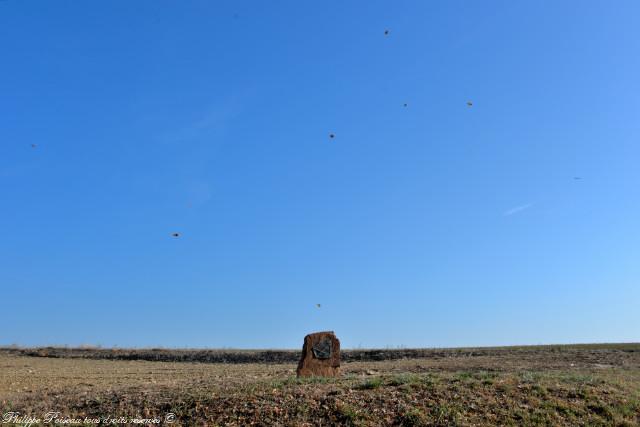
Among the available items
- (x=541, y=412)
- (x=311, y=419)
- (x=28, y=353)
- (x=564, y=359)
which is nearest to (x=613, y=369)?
(x=564, y=359)

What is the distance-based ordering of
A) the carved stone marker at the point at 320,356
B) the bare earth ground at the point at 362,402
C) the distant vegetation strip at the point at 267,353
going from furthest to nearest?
the distant vegetation strip at the point at 267,353, the carved stone marker at the point at 320,356, the bare earth ground at the point at 362,402

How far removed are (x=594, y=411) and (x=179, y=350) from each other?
114 ft

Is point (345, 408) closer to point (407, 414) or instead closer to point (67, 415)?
point (407, 414)

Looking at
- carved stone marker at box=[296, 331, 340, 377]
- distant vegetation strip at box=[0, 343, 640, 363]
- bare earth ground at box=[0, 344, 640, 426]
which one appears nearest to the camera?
bare earth ground at box=[0, 344, 640, 426]

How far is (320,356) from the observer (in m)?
18.9

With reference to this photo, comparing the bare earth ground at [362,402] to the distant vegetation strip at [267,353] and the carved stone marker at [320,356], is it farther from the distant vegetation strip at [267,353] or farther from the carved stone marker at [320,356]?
the distant vegetation strip at [267,353]

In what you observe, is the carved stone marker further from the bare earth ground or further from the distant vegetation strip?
the distant vegetation strip

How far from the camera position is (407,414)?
12.5 m

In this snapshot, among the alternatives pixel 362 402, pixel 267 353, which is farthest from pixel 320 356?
pixel 267 353

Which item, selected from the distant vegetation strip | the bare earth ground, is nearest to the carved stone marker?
the bare earth ground

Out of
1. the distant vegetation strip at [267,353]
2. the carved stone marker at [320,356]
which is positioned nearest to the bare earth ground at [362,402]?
the carved stone marker at [320,356]

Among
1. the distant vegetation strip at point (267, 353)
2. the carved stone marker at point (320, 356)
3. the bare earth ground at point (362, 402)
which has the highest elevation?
the distant vegetation strip at point (267, 353)

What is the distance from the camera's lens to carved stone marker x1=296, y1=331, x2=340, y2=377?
734 inches

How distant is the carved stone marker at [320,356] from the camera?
734 inches
